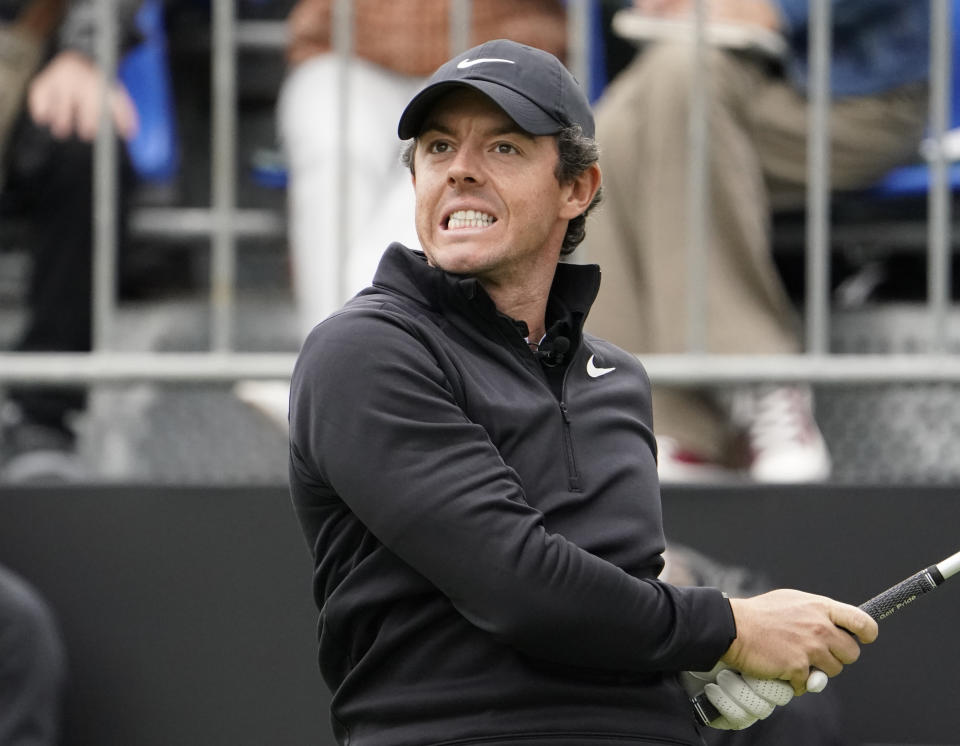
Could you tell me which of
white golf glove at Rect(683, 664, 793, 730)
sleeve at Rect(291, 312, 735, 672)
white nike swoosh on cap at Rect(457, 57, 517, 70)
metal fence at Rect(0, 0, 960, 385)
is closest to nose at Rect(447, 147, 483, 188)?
white nike swoosh on cap at Rect(457, 57, 517, 70)

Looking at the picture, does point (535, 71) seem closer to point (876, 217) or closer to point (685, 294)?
point (685, 294)

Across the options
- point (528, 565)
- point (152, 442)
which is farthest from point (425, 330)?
point (152, 442)

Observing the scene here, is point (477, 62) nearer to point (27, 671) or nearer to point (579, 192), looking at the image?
point (579, 192)

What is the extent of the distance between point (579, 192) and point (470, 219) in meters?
0.21

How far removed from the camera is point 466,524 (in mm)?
1940

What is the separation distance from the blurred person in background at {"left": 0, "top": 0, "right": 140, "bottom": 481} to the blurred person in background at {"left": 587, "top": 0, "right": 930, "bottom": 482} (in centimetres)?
128

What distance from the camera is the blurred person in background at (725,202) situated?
372 centimetres

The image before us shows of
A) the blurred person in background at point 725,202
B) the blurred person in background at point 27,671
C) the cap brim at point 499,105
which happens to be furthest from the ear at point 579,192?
the blurred person in background at point 27,671

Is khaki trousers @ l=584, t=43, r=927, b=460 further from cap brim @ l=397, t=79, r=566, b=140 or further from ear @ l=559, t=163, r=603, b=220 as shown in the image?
cap brim @ l=397, t=79, r=566, b=140

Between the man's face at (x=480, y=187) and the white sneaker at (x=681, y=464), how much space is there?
157cm

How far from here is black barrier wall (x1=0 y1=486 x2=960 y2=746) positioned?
3.57m

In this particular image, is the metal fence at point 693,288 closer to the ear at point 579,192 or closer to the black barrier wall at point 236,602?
the black barrier wall at point 236,602

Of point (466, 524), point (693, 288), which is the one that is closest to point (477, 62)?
point (466, 524)

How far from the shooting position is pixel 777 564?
3.56m
